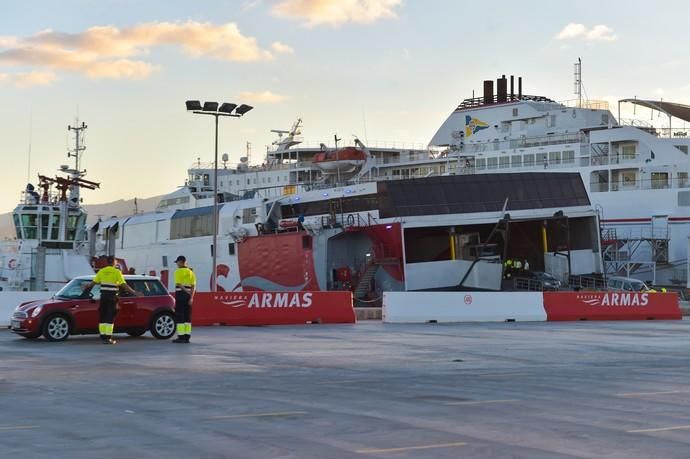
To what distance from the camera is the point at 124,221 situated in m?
69.3

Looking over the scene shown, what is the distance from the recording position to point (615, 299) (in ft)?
118

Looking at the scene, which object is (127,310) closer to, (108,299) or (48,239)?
(108,299)

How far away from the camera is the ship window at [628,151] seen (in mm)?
65812

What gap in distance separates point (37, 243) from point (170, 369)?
39.2 meters

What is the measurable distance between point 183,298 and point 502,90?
6525 centimetres

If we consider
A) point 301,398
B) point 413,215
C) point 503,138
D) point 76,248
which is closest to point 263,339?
point 301,398

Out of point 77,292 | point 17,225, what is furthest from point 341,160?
point 77,292

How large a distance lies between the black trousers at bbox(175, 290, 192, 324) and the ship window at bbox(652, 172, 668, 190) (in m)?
47.3

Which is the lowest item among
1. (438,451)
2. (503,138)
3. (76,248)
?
(438,451)

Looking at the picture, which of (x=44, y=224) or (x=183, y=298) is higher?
(x=44, y=224)

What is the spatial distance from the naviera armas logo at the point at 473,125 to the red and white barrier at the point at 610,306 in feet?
140

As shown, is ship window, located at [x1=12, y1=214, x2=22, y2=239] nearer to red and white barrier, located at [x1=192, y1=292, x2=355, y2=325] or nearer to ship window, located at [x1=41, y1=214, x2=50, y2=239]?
ship window, located at [x1=41, y1=214, x2=50, y2=239]

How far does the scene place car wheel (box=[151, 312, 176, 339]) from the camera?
22875mm

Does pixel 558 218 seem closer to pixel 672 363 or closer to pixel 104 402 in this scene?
pixel 672 363
